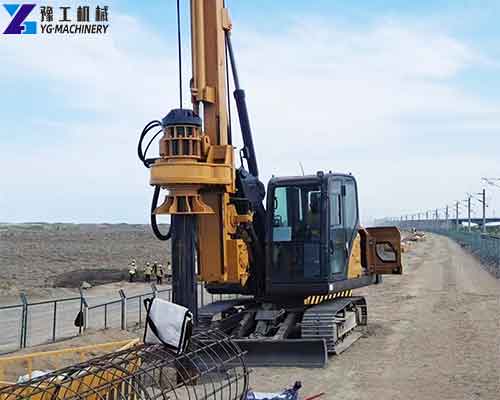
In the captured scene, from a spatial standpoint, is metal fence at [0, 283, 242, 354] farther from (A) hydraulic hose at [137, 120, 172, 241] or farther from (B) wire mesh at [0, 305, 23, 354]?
(A) hydraulic hose at [137, 120, 172, 241]

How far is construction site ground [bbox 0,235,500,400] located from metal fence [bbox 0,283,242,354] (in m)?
1.07

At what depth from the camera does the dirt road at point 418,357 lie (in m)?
9.23

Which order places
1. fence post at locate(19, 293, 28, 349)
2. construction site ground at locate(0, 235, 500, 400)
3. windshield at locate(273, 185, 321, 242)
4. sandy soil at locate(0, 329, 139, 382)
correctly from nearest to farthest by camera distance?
sandy soil at locate(0, 329, 139, 382) < construction site ground at locate(0, 235, 500, 400) < windshield at locate(273, 185, 321, 242) < fence post at locate(19, 293, 28, 349)

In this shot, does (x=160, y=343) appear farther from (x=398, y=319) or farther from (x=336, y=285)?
(x=398, y=319)

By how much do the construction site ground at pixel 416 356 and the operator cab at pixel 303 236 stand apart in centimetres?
133

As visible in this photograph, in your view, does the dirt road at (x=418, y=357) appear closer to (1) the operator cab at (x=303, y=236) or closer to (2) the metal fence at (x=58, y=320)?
(1) the operator cab at (x=303, y=236)

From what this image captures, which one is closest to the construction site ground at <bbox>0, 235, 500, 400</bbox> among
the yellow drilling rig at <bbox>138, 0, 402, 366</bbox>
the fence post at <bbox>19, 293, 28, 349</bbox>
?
the yellow drilling rig at <bbox>138, 0, 402, 366</bbox>

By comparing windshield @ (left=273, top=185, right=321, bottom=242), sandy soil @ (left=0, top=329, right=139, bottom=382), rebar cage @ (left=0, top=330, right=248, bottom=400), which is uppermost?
windshield @ (left=273, top=185, right=321, bottom=242)

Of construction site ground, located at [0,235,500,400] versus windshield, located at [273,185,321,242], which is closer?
construction site ground, located at [0,235,500,400]

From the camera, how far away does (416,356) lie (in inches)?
448

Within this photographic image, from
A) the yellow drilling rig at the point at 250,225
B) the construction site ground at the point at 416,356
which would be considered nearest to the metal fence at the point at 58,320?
the construction site ground at the point at 416,356

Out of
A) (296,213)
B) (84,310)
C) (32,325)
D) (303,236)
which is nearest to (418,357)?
(303,236)

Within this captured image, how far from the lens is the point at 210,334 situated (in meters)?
7.43

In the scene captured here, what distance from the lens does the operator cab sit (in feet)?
38.3
